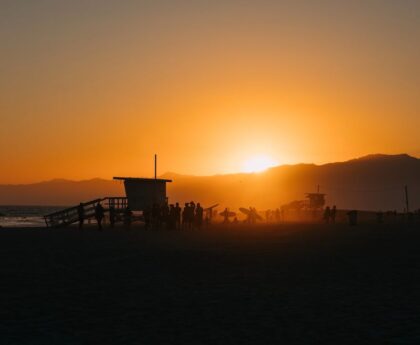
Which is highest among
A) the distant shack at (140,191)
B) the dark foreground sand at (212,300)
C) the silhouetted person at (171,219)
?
the distant shack at (140,191)

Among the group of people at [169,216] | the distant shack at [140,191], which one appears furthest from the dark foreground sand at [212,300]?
the distant shack at [140,191]

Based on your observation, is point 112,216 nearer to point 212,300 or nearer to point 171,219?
point 171,219

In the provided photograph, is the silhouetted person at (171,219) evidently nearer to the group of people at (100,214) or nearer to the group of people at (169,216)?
the group of people at (169,216)

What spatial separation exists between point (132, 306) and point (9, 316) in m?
1.84

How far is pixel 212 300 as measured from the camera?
9.50 metres

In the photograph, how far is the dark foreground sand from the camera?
7137mm

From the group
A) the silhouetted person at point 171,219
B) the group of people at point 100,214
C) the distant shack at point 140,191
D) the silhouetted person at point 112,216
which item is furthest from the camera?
the distant shack at point 140,191

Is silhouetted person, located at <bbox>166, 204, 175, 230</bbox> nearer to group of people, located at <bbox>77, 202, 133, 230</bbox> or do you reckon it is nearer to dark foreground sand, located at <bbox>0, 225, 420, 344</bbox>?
group of people, located at <bbox>77, 202, 133, 230</bbox>

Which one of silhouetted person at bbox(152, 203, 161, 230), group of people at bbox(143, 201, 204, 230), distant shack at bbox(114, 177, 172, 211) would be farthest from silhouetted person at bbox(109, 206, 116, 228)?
silhouetted person at bbox(152, 203, 161, 230)

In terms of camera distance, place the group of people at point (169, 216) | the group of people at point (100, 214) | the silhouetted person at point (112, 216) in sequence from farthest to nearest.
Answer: the silhouetted person at point (112, 216) → the group of people at point (169, 216) → the group of people at point (100, 214)

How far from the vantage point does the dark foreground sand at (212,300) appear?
23.4 feet

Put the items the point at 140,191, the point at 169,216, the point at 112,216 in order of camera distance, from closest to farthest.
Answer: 1. the point at 169,216
2. the point at 112,216
3. the point at 140,191

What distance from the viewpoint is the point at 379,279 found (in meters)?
11.9

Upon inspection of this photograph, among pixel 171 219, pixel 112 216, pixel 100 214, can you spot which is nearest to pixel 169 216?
pixel 171 219
